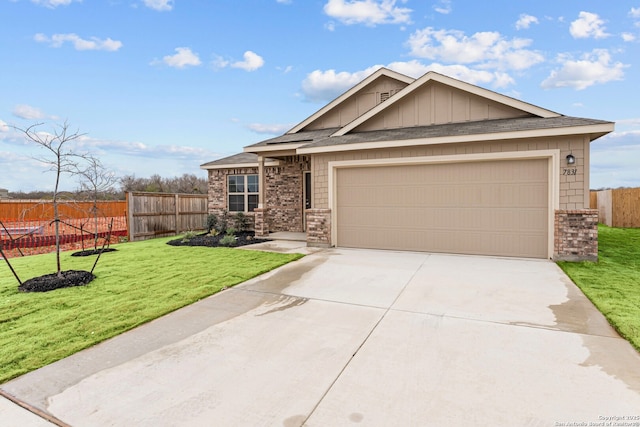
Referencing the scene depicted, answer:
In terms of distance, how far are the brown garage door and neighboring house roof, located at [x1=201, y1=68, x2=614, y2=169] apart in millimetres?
806

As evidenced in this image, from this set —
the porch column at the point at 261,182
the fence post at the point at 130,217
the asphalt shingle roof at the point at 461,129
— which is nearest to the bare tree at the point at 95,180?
the fence post at the point at 130,217

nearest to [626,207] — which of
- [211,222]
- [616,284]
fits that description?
[616,284]

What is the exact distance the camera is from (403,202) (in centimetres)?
920

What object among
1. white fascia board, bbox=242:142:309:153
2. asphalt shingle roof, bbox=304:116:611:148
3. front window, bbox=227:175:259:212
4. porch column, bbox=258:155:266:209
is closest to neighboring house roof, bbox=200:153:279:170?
front window, bbox=227:175:259:212

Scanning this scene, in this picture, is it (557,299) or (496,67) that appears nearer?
(557,299)

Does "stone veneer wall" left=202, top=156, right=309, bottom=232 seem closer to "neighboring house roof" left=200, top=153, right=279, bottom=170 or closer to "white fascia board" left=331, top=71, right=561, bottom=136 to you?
"neighboring house roof" left=200, top=153, right=279, bottom=170

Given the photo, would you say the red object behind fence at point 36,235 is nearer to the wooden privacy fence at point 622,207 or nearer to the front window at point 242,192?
the front window at point 242,192

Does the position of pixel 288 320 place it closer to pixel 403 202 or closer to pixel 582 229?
pixel 403 202

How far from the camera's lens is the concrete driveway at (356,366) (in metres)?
2.44

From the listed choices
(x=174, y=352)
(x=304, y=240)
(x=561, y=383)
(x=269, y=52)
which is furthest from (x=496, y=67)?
(x=174, y=352)

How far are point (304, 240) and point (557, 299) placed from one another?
7.65 metres

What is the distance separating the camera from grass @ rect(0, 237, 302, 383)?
365cm

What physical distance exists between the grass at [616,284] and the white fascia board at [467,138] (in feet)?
9.72

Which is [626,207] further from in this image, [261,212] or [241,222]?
[241,222]
